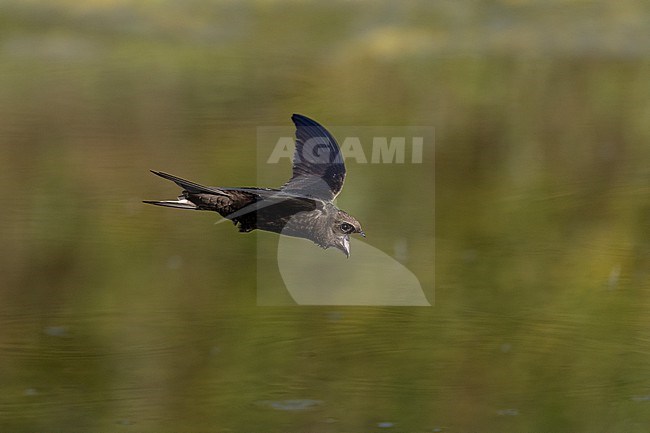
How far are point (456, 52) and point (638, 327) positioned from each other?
1992mm

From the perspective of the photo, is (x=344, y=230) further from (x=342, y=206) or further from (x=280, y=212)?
(x=342, y=206)

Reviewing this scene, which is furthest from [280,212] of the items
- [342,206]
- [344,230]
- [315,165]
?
[342,206]

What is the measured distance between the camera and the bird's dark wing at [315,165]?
2.92m

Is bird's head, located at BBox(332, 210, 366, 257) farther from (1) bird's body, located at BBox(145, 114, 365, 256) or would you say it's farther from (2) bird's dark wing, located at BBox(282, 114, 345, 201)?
(2) bird's dark wing, located at BBox(282, 114, 345, 201)

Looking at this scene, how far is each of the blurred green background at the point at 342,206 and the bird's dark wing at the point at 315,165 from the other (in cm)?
150

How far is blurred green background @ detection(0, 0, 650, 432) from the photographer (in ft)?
14.5

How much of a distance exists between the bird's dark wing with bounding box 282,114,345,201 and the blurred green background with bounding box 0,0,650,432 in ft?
4.93

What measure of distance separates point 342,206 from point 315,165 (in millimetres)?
1682

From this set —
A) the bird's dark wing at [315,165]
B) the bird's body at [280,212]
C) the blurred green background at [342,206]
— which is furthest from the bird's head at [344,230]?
the blurred green background at [342,206]

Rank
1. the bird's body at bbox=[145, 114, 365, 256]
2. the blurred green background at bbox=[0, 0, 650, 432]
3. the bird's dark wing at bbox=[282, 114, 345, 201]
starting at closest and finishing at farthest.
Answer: the bird's body at bbox=[145, 114, 365, 256]
the bird's dark wing at bbox=[282, 114, 345, 201]
the blurred green background at bbox=[0, 0, 650, 432]

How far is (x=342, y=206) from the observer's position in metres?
4.67

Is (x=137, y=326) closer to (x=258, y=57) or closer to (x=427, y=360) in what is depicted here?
(x=427, y=360)

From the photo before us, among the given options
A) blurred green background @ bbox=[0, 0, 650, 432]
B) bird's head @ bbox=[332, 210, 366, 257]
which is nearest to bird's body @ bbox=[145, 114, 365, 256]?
bird's head @ bbox=[332, 210, 366, 257]

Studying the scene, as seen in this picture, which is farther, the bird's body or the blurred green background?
the blurred green background
